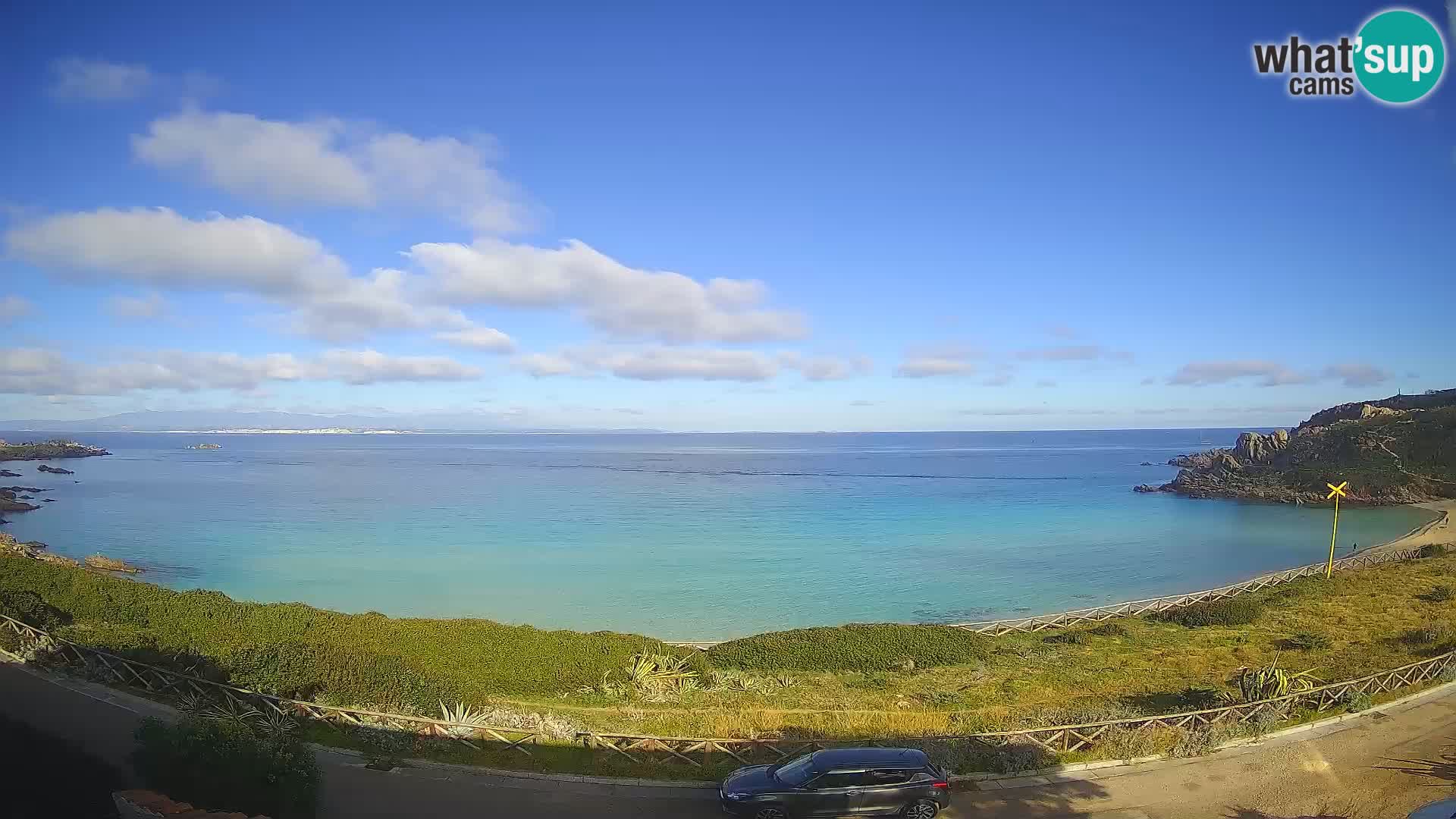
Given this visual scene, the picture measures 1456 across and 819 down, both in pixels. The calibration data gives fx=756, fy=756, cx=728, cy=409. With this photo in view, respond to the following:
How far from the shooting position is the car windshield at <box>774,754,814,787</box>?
12008mm

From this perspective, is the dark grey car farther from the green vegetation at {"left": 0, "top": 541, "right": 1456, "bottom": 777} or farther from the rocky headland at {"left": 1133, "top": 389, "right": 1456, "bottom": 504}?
the rocky headland at {"left": 1133, "top": 389, "right": 1456, "bottom": 504}

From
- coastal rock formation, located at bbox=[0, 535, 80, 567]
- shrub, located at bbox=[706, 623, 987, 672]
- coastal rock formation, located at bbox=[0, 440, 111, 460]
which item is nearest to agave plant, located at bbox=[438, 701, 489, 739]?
shrub, located at bbox=[706, 623, 987, 672]

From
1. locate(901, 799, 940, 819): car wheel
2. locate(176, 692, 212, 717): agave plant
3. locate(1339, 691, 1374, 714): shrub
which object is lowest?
locate(176, 692, 212, 717): agave plant

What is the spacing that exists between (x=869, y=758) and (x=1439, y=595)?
109 feet

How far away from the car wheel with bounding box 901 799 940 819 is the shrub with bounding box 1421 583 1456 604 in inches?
1233

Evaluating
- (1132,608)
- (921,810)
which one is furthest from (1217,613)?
(921,810)

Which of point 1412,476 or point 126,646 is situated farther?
point 1412,476

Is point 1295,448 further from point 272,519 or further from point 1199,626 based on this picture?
point 272,519

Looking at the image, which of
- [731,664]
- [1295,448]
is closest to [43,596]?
[731,664]

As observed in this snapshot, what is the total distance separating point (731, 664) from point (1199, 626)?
18963 mm

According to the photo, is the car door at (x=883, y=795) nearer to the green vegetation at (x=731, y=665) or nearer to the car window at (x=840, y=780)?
the car window at (x=840, y=780)

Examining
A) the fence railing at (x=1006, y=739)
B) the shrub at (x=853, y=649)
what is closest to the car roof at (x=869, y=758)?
the fence railing at (x=1006, y=739)

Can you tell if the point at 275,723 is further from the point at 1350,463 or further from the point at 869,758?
the point at 1350,463

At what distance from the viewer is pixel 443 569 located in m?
46.7
